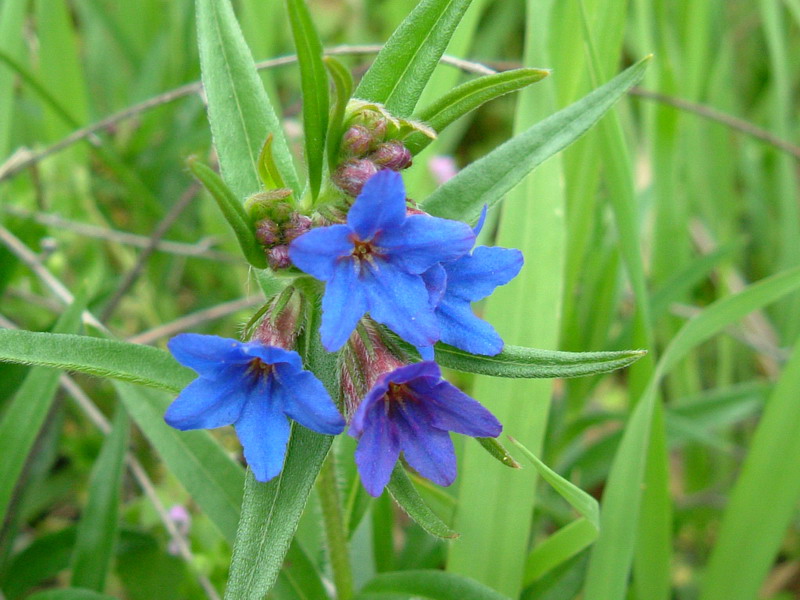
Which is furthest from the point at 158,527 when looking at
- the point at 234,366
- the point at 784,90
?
the point at 784,90

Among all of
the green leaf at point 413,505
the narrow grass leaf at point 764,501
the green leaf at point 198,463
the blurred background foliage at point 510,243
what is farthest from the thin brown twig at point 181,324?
the narrow grass leaf at point 764,501

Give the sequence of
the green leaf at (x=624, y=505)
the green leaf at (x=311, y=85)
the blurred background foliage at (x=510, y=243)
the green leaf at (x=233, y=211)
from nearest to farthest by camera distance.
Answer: the green leaf at (x=233, y=211) → the green leaf at (x=311, y=85) → the green leaf at (x=624, y=505) → the blurred background foliage at (x=510, y=243)

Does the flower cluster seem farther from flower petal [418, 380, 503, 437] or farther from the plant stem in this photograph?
the plant stem

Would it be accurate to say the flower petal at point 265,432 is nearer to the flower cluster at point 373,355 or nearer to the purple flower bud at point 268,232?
the flower cluster at point 373,355

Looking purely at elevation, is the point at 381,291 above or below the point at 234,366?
above

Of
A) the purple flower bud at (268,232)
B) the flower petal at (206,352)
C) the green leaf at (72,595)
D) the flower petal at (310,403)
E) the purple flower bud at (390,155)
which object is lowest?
the green leaf at (72,595)

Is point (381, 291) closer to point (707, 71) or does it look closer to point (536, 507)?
point (536, 507)
